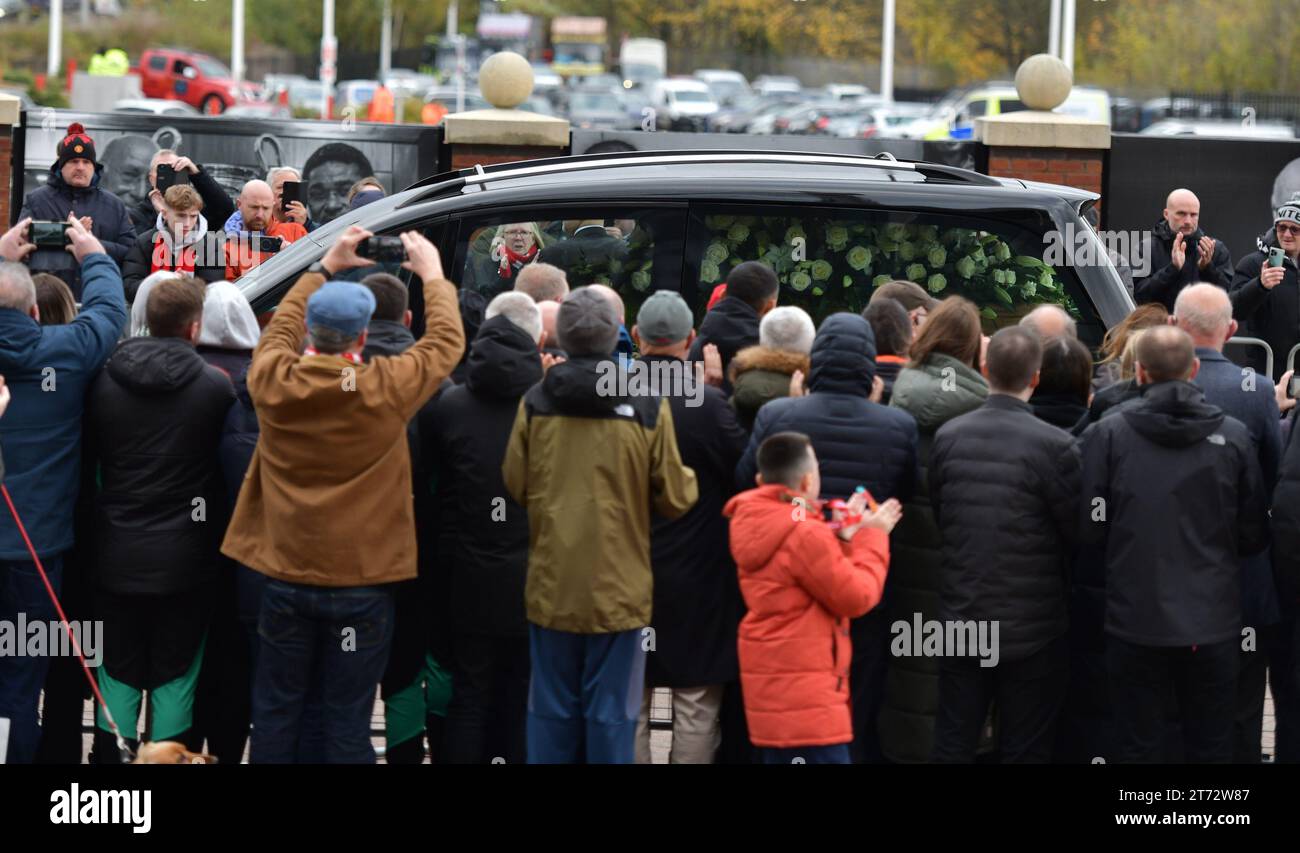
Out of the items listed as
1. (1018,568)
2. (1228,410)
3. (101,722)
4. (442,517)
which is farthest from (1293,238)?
(101,722)

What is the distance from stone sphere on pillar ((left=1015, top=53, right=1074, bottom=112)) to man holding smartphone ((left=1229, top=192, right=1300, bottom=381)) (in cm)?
333

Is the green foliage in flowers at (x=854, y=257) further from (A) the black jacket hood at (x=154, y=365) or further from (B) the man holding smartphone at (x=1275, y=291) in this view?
(B) the man holding smartphone at (x=1275, y=291)

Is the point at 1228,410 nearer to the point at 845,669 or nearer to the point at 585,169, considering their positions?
the point at 845,669

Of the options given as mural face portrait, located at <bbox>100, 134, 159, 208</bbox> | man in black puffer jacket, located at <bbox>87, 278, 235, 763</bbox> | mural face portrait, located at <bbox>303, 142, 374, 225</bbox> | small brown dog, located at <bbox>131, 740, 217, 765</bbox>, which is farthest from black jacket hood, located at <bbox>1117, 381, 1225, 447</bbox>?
mural face portrait, located at <bbox>100, 134, 159, 208</bbox>

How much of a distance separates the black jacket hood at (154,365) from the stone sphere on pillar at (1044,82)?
944cm

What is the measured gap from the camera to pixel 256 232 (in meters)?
9.80

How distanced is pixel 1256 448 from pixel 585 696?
2.39m

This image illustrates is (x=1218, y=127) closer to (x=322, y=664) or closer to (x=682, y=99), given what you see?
(x=682, y=99)

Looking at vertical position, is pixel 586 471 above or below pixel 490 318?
below

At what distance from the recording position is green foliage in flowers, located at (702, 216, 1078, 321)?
281 inches

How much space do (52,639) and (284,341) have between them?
4.46 ft

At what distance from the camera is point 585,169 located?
7.39m
